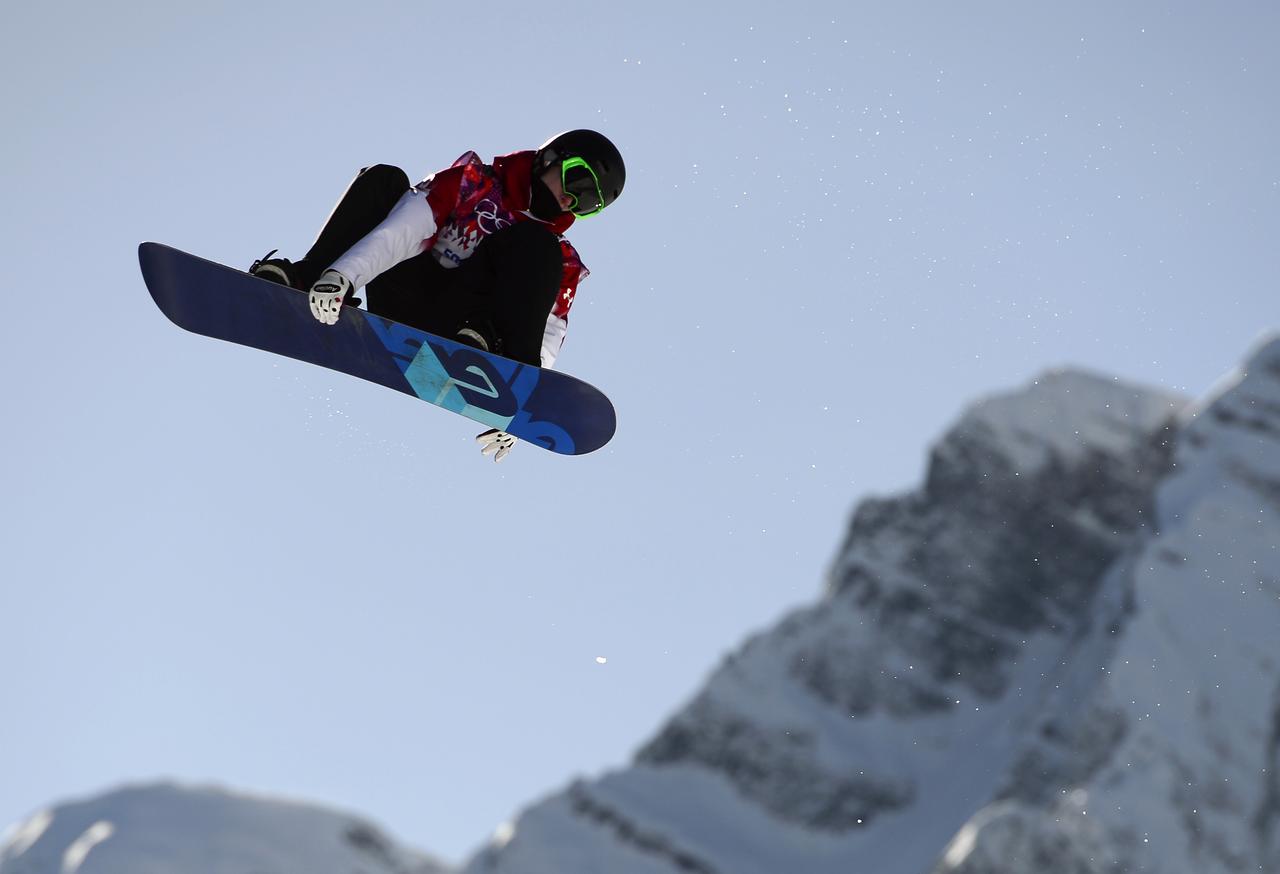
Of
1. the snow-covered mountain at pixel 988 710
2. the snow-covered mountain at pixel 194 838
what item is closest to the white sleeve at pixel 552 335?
the snow-covered mountain at pixel 988 710

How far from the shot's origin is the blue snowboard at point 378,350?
8.62m

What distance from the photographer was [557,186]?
818 centimetres

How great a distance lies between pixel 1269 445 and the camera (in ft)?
564

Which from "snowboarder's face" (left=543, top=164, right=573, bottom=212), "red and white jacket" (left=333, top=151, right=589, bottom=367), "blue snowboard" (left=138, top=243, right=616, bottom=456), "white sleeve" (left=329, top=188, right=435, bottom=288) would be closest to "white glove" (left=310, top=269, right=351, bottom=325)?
"white sleeve" (left=329, top=188, right=435, bottom=288)

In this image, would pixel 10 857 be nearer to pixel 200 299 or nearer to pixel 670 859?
pixel 670 859

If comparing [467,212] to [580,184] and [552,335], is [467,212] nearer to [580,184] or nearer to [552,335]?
[580,184]

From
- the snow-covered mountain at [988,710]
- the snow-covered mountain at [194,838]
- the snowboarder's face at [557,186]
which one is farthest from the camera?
the snow-covered mountain at [194,838]

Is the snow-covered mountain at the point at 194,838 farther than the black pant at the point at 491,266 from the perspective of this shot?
Yes

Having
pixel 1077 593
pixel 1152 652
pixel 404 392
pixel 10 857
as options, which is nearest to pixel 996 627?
pixel 1077 593

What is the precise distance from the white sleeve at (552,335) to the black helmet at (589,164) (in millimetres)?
719

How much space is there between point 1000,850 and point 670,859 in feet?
118

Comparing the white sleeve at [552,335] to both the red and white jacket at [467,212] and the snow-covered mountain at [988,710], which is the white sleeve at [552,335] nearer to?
the red and white jacket at [467,212]

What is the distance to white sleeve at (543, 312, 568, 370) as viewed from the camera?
8.62 m

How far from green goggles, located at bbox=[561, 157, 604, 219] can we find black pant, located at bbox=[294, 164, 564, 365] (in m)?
0.25
